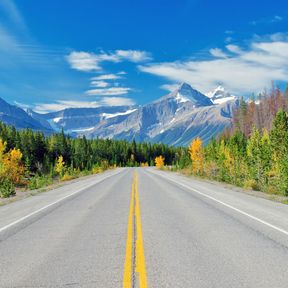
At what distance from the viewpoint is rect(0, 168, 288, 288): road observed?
5.44 m

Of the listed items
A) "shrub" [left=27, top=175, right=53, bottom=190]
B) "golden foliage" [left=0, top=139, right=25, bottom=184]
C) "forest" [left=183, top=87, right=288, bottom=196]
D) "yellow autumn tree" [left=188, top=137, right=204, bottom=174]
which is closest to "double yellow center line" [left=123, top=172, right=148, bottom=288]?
"forest" [left=183, top=87, right=288, bottom=196]

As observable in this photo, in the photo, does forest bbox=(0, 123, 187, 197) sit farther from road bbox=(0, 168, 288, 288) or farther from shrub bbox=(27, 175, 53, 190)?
road bbox=(0, 168, 288, 288)

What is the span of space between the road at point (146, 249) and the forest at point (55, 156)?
1504 centimetres

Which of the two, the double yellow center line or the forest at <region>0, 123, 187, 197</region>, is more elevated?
the forest at <region>0, 123, 187, 197</region>

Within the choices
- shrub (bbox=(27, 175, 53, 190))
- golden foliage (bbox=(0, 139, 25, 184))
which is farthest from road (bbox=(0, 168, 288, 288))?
golden foliage (bbox=(0, 139, 25, 184))

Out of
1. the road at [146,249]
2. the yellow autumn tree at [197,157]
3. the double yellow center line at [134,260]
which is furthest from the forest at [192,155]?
the double yellow center line at [134,260]

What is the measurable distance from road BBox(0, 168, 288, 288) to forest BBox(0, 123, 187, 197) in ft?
49.4

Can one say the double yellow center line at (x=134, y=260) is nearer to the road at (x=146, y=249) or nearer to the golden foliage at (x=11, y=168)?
the road at (x=146, y=249)

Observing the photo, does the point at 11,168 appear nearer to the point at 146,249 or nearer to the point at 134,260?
the point at 146,249

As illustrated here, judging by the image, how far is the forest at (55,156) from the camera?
56.4 meters

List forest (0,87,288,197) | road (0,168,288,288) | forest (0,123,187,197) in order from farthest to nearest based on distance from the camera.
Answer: forest (0,123,187,197) < forest (0,87,288,197) < road (0,168,288,288)

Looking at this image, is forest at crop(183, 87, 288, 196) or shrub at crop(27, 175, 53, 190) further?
shrub at crop(27, 175, 53, 190)

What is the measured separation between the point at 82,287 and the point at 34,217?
298 inches

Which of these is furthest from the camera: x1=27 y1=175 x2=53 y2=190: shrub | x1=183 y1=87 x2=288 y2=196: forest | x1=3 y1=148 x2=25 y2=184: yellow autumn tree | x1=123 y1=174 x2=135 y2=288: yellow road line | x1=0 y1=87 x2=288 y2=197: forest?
x1=3 y1=148 x2=25 y2=184: yellow autumn tree
